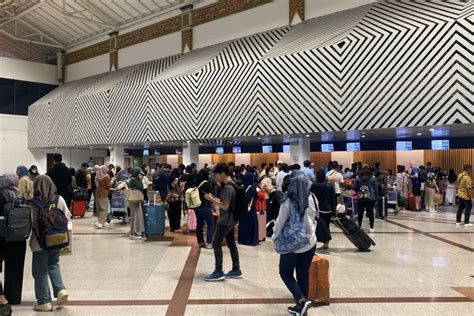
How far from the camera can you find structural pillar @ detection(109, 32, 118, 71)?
25.7 metres

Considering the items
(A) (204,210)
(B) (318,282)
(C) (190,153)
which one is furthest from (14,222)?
Result: (C) (190,153)

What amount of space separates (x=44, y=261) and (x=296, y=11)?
563 inches

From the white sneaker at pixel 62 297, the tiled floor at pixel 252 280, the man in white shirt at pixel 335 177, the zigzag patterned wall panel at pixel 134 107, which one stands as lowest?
the tiled floor at pixel 252 280

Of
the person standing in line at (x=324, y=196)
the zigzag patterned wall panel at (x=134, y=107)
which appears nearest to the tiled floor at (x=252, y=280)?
the person standing in line at (x=324, y=196)

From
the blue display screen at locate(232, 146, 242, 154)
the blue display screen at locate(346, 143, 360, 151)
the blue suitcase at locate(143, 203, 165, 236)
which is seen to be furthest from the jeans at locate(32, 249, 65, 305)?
the blue display screen at locate(232, 146, 242, 154)

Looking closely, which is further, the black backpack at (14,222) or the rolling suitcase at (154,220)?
the rolling suitcase at (154,220)

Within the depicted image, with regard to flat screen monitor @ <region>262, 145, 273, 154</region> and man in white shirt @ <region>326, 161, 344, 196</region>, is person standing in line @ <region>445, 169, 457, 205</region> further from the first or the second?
flat screen monitor @ <region>262, 145, 273, 154</region>

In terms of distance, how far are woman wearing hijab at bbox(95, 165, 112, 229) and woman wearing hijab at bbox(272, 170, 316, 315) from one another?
768 cm

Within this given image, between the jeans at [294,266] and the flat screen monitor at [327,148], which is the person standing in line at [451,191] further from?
the jeans at [294,266]

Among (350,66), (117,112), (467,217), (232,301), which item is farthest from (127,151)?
(232,301)

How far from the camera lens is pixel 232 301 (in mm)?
5215

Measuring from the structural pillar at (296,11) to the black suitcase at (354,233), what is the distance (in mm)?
10562

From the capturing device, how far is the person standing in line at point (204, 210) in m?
7.50

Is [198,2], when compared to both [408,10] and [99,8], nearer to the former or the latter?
[99,8]
